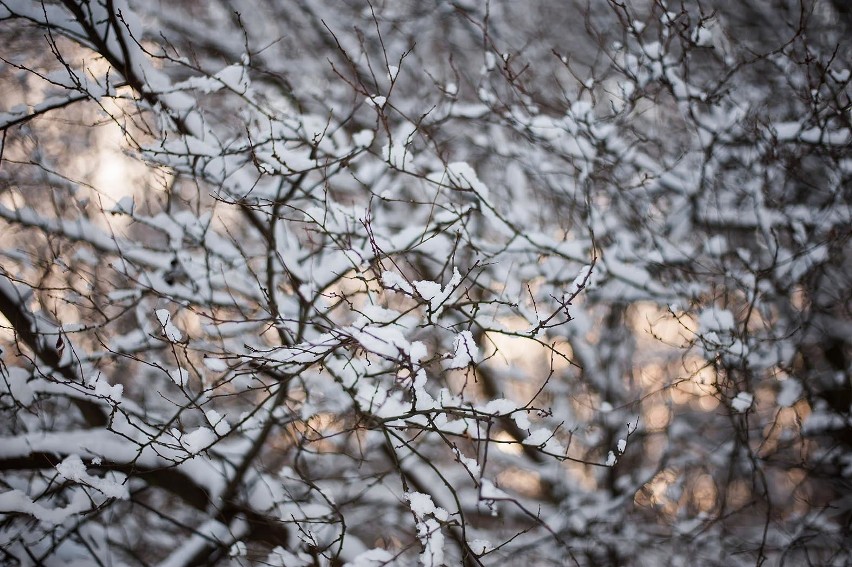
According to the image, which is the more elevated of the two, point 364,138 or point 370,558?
point 364,138

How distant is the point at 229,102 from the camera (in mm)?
5562

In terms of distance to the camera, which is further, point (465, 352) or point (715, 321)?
point (715, 321)

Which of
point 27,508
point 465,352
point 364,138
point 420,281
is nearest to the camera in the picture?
point 465,352

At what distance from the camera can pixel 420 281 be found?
6.76ft

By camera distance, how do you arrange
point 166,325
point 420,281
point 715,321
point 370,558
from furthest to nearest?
point 715,321, point 370,558, point 166,325, point 420,281

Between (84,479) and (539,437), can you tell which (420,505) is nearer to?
(539,437)

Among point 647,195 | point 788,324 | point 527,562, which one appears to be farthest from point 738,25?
point 527,562

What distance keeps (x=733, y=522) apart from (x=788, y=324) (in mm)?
2202

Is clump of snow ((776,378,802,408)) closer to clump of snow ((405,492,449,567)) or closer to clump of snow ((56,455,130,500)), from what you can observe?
clump of snow ((405,492,449,567))

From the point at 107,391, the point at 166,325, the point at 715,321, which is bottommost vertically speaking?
the point at 107,391

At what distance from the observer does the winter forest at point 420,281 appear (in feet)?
8.66

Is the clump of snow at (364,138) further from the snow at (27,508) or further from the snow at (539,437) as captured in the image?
the snow at (27,508)

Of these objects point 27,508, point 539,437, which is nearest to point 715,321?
point 539,437

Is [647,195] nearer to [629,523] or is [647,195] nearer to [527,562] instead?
[629,523]
